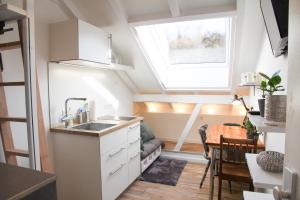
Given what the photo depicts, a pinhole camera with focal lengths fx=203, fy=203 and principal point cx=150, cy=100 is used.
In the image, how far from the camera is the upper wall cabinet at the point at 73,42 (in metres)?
2.21

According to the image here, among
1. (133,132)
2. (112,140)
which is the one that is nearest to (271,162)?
(112,140)

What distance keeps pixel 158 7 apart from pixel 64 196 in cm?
248

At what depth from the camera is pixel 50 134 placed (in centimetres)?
237

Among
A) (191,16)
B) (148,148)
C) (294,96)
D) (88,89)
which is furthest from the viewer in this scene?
(148,148)

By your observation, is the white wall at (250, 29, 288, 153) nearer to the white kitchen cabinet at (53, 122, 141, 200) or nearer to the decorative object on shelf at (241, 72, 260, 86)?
the decorative object on shelf at (241, 72, 260, 86)

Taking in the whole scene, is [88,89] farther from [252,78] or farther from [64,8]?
[252,78]

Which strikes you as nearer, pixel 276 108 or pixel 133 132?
pixel 276 108

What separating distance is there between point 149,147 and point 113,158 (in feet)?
3.79

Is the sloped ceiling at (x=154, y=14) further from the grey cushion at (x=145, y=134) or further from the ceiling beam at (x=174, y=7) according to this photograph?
the grey cushion at (x=145, y=134)

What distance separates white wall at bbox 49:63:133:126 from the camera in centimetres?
242

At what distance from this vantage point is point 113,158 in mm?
2459

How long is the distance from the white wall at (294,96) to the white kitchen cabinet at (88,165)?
1.80m

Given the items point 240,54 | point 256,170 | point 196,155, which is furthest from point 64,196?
point 240,54

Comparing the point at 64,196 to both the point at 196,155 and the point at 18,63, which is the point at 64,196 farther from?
the point at 196,155
